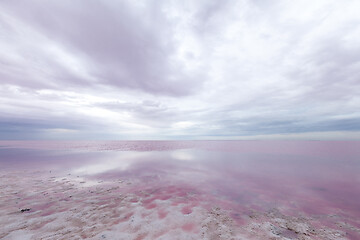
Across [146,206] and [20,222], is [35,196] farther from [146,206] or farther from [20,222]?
[146,206]

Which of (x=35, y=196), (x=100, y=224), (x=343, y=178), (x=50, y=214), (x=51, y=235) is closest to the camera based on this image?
(x=51, y=235)

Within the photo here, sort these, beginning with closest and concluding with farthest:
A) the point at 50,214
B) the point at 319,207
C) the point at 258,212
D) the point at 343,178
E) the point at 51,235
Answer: the point at 51,235, the point at 50,214, the point at 258,212, the point at 319,207, the point at 343,178

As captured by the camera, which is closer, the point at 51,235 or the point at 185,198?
the point at 51,235

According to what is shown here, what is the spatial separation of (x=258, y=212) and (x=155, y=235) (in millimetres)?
6159

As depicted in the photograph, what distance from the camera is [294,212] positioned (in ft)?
27.7

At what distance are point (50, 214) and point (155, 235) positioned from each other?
6.16 m

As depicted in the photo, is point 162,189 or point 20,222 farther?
point 162,189

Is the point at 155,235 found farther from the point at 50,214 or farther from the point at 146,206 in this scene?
the point at 50,214

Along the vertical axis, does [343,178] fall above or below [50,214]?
below

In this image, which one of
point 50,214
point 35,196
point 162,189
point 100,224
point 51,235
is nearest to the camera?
point 51,235

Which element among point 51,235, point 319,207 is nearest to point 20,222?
point 51,235

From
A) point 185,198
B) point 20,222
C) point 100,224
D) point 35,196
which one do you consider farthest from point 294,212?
point 35,196

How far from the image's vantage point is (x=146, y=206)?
8.89 metres

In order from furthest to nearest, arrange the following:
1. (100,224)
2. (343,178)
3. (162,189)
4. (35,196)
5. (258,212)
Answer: (343,178)
(162,189)
(35,196)
(258,212)
(100,224)
